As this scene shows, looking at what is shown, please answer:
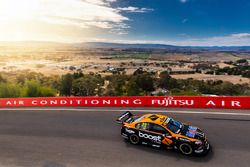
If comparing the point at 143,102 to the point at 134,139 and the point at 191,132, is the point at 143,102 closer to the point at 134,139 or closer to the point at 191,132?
the point at 134,139

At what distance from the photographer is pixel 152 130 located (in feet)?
37.9

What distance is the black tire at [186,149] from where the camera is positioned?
1070 centimetres

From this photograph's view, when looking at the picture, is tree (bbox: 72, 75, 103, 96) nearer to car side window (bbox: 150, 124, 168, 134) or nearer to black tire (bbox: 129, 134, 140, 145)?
black tire (bbox: 129, 134, 140, 145)

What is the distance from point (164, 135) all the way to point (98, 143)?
3.47 meters

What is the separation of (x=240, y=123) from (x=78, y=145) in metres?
9.39

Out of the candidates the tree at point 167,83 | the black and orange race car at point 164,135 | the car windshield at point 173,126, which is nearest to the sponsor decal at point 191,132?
the black and orange race car at point 164,135

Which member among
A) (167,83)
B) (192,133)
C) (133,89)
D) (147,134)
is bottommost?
(133,89)

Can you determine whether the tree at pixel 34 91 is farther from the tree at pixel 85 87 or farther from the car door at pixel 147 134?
the car door at pixel 147 134

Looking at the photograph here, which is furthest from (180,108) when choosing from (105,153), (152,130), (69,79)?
(69,79)

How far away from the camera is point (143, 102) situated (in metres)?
20.0

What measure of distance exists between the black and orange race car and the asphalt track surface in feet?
1.14

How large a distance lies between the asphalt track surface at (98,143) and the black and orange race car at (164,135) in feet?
1.14

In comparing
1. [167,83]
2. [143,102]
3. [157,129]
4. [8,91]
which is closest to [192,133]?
[157,129]

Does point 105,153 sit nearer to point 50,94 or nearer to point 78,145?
point 78,145
